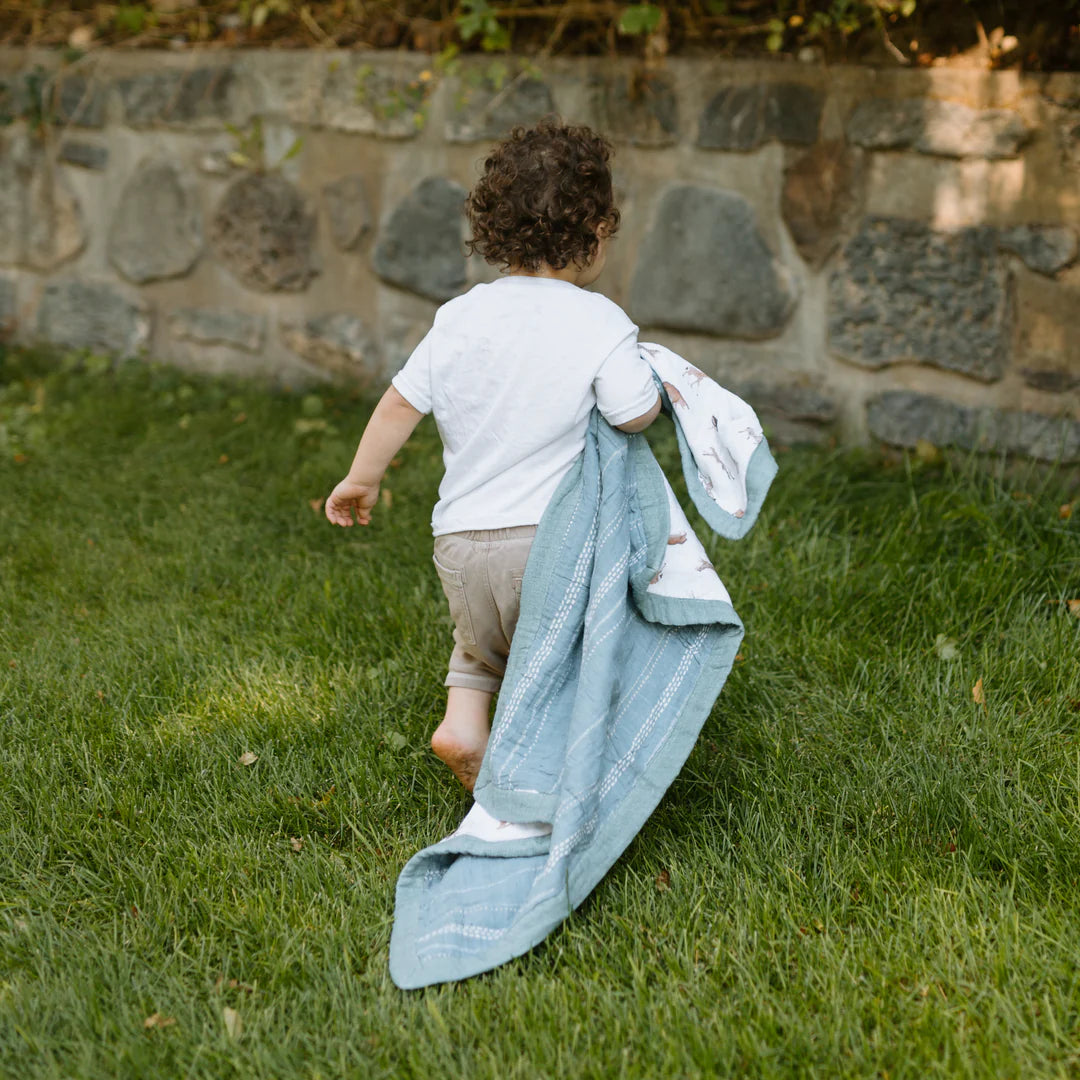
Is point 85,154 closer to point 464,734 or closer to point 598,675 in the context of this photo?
point 464,734

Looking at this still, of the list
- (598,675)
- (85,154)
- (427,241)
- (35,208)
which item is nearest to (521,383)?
(598,675)

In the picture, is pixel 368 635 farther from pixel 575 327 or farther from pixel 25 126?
pixel 25 126

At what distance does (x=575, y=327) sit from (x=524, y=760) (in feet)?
2.41

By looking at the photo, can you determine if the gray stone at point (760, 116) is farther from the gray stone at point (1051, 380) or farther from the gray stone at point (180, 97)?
the gray stone at point (180, 97)

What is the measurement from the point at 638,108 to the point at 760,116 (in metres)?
0.41

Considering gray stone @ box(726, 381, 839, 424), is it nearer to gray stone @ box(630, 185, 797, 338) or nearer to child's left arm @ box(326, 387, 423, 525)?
gray stone @ box(630, 185, 797, 338)

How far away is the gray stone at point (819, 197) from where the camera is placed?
3.47m

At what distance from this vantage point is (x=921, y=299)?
343 centimetres

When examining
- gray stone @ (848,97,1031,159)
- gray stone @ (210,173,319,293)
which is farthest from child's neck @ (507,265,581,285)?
gray stone @ (210,173,319,293)

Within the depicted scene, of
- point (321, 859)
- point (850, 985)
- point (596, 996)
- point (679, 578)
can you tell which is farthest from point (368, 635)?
point (850, 985)

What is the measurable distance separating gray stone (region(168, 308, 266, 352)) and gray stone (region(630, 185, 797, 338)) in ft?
5.61

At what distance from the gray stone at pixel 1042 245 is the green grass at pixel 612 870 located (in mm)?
599

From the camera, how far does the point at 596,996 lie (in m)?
1.74

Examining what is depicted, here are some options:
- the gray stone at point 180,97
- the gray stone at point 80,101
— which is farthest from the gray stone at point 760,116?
the gray stone at point 80,101
